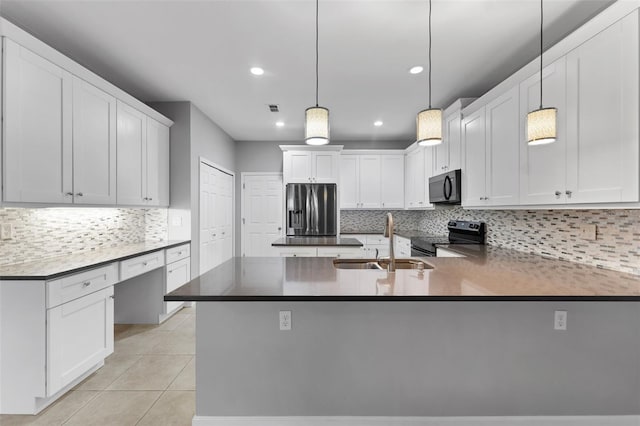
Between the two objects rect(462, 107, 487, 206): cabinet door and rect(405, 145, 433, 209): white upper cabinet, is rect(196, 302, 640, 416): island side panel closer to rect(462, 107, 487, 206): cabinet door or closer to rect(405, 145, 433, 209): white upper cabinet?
rect(462, 107, 487, 206): cabinet door

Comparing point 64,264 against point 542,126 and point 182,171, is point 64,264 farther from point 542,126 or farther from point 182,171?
point 542,126

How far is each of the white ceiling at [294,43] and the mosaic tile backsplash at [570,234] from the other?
4.57 ft

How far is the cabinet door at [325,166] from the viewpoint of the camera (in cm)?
490

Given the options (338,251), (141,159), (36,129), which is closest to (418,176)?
(338,251)

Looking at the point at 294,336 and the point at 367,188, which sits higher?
the point at 367,188

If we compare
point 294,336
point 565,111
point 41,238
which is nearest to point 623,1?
point 565,111

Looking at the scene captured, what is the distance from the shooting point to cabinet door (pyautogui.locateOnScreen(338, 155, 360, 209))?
524cm

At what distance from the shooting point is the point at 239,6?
6.42 ft

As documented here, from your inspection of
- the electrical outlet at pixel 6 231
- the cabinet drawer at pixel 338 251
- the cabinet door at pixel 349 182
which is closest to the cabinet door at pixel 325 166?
the cabinet door at pixel 349 182

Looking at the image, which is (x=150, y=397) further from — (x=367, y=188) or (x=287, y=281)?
(x=367, y=188)

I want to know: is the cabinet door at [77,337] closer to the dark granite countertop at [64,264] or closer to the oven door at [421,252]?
the dark granite countertop at [64,264]

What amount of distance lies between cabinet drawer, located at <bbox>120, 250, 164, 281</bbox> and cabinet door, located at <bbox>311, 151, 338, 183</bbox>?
263cm

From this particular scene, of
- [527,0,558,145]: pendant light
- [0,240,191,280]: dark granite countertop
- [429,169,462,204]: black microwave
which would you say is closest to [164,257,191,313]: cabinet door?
[0,240,191,280]: dark granite countertop

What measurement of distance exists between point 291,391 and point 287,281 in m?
0.63
